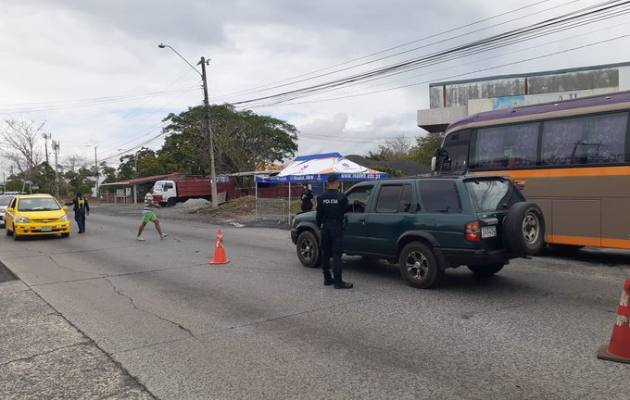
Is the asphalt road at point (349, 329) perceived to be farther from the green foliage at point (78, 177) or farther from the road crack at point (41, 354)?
the green foliage at point (78, 177)

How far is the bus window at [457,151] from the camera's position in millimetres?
12117

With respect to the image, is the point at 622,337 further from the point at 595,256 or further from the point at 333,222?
the point at 595,256

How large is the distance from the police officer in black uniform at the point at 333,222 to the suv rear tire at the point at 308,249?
61.6 inches

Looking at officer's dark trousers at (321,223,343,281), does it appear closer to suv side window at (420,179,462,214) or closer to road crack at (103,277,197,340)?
suv side window at (420,179,462,214)

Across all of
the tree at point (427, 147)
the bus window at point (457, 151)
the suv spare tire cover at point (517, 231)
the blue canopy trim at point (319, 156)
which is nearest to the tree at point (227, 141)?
the tree at point (427, 147)

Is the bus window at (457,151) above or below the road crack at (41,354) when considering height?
above

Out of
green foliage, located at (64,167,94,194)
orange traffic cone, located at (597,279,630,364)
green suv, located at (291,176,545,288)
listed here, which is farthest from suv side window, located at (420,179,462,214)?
green foliage, located at (64,167,94,194)

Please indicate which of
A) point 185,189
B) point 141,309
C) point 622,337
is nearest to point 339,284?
point 141,309

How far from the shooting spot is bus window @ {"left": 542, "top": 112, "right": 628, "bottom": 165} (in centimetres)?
941

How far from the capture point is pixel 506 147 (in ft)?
36.9

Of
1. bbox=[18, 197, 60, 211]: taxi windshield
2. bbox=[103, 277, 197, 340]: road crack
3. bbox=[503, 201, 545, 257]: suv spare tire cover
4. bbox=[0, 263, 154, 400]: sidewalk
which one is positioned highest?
bbox=[18, 197, 60, 211]: taxi windshield

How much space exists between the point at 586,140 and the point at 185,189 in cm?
3727

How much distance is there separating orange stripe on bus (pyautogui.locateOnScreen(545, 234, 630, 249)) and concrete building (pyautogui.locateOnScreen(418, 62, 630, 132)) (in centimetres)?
2605

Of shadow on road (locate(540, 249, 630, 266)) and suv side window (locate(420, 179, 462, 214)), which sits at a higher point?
suv side window (locate(420, 179, 462, 214))
